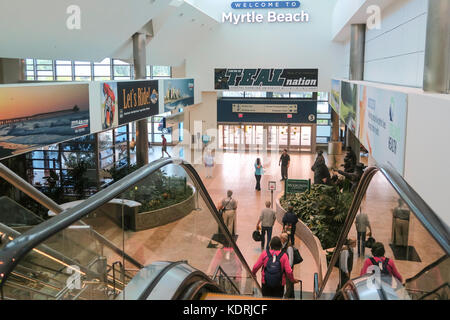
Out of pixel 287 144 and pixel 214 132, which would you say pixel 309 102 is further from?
pixel 214 132

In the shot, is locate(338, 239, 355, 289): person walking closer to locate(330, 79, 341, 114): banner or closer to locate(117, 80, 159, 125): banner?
locate(117, 80, 159, 125): banner

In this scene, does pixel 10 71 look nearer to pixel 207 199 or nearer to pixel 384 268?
pixel 207 199

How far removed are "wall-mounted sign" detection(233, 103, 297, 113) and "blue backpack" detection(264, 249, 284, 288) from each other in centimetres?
1959

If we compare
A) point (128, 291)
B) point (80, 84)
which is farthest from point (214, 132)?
point (128, 291)

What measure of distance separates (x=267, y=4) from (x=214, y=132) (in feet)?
24.0

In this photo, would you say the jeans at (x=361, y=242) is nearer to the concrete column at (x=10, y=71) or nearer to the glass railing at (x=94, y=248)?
the glass railing at (x=94, y=248)

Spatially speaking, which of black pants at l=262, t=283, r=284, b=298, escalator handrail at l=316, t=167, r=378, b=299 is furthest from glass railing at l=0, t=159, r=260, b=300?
escalator handrail at l=316, t=167, r=378, b=299

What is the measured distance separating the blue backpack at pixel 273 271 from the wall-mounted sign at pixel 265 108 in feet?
64.3

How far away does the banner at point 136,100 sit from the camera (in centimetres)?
1359

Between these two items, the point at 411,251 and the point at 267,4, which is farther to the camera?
the point at 267,4

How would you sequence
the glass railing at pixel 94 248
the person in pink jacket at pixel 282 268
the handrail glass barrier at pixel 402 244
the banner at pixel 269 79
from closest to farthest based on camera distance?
1. the glass railing at pixel 94 248
2. the handrail glass barrier at pixel 402 244
3. the person in pink jacket at pixel 282 268
4. the banner at pixel 269 79

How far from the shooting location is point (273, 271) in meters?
6.25

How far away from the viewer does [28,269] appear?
8.25 ft

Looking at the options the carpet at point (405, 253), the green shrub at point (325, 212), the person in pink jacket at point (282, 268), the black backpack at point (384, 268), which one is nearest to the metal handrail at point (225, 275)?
the person in pink jacket at point (282, 268)
